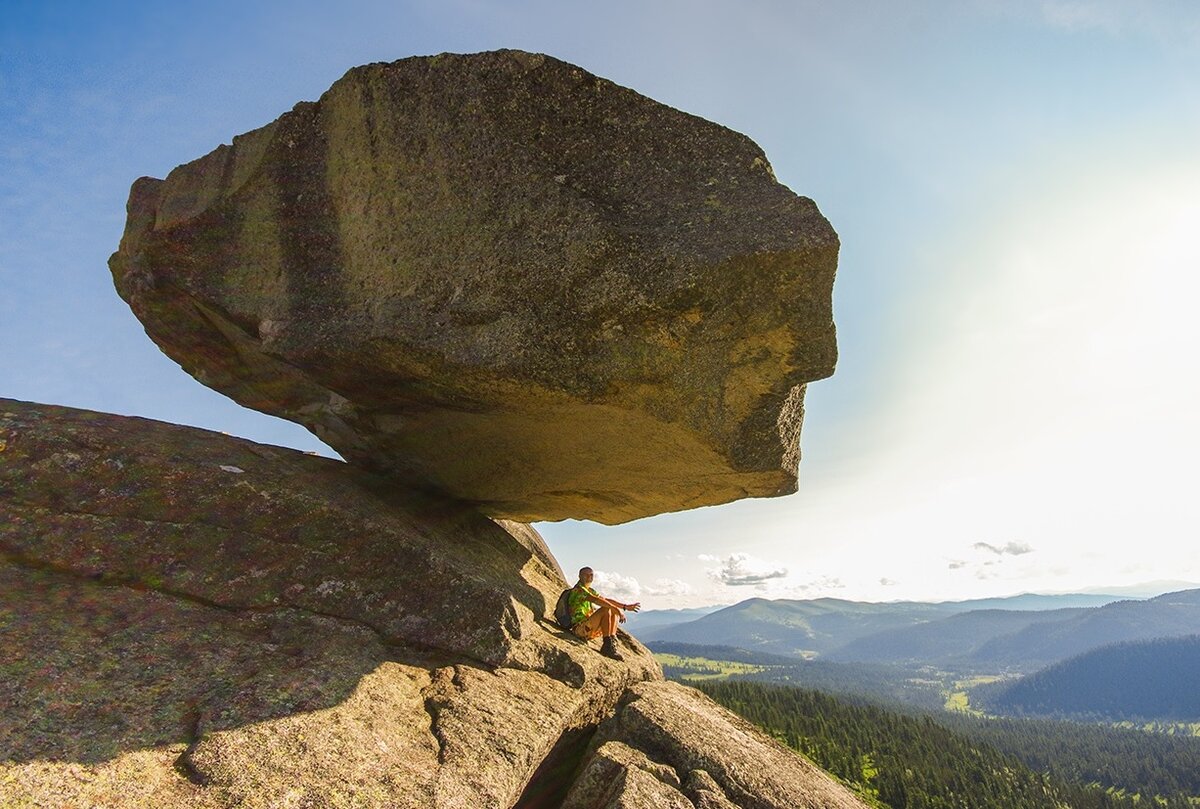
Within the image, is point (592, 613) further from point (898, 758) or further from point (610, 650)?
point (898, 758)

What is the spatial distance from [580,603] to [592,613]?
0.43m

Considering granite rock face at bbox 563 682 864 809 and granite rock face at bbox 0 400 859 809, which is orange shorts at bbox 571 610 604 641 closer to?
granite rock face at bbox 0 400 859 809

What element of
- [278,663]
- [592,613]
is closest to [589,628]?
[592,613]

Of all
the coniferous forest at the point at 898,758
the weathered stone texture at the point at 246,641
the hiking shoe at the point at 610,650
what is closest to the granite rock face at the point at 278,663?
the weathered stone texture at the point at 246,641

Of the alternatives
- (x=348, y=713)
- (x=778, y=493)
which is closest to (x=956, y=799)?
(x=778, y=493)

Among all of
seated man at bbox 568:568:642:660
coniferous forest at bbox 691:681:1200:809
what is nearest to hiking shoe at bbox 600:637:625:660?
seated man at bbox 568:568:642:660

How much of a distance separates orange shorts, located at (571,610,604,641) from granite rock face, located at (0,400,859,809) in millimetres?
658

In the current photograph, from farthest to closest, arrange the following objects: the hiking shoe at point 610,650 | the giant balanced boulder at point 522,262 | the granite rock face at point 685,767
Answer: the hiking shoe at point 610,650
the giant balanced boulder at point 522,262
the granite rock face at point 685,767

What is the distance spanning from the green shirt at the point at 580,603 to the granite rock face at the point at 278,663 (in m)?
0.74

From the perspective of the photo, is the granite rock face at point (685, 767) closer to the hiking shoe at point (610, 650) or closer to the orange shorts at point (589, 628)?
the hiking shoe at point (610, 650)

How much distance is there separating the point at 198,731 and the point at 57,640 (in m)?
2.85

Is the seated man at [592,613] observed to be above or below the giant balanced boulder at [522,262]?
below

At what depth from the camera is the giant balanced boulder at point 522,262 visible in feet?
38.5

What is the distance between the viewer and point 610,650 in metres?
15.0
